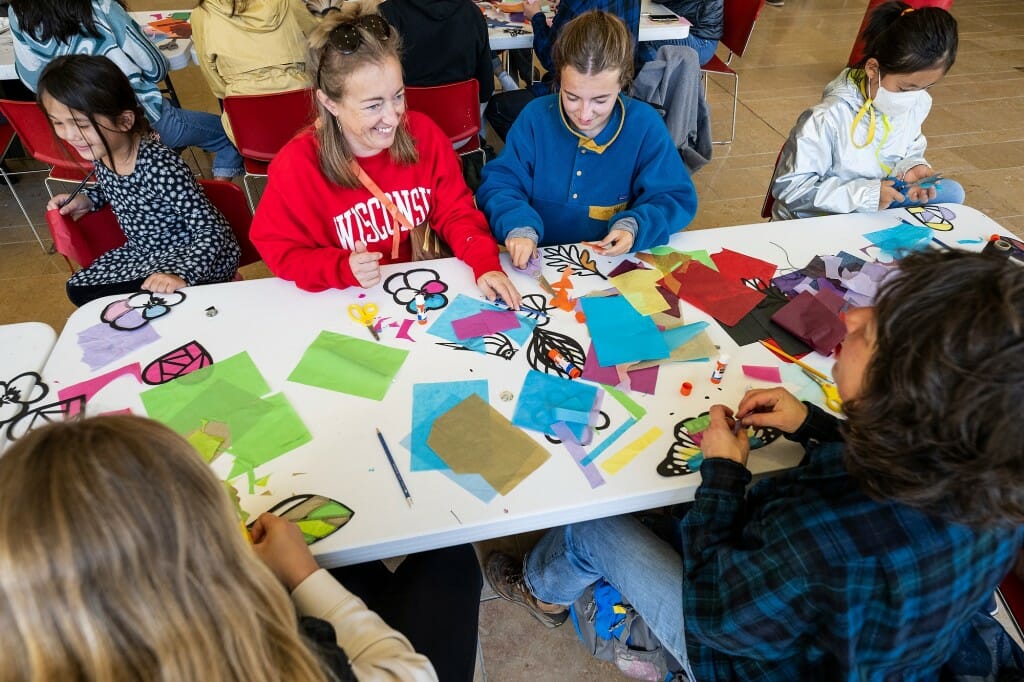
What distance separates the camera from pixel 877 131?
190 centimetres

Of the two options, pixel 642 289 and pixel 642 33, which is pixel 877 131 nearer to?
pixel 642 289

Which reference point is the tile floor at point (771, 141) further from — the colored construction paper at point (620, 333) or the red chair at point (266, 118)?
the colored construction paper at point (620, 333)

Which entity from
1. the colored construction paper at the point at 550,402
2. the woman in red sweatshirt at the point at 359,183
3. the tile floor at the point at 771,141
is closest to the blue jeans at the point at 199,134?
the tile floor at the point at 771,141

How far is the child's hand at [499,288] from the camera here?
136cm

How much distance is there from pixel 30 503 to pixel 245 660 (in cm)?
25

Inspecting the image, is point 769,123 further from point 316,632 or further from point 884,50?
point 316,632

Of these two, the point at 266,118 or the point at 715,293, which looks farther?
the point at 266,118

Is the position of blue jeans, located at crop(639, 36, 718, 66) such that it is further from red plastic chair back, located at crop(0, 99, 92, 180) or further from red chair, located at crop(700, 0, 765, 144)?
red plastic chair back, located at crop(0, 99, 92, 180)

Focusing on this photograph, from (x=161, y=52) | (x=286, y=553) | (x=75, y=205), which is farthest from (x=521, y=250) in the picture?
(x=161, y=52)

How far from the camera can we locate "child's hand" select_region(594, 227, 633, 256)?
1481 mm

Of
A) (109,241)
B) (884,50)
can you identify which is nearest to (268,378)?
(109,241)

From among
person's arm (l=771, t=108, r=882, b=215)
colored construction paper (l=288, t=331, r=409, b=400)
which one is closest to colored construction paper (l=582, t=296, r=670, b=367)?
colored construction paper (l=288, t=331, r=409, b=400)

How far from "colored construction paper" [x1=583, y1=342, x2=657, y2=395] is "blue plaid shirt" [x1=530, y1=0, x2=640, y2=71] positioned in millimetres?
1537

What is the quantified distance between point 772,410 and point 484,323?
58 centimetres
